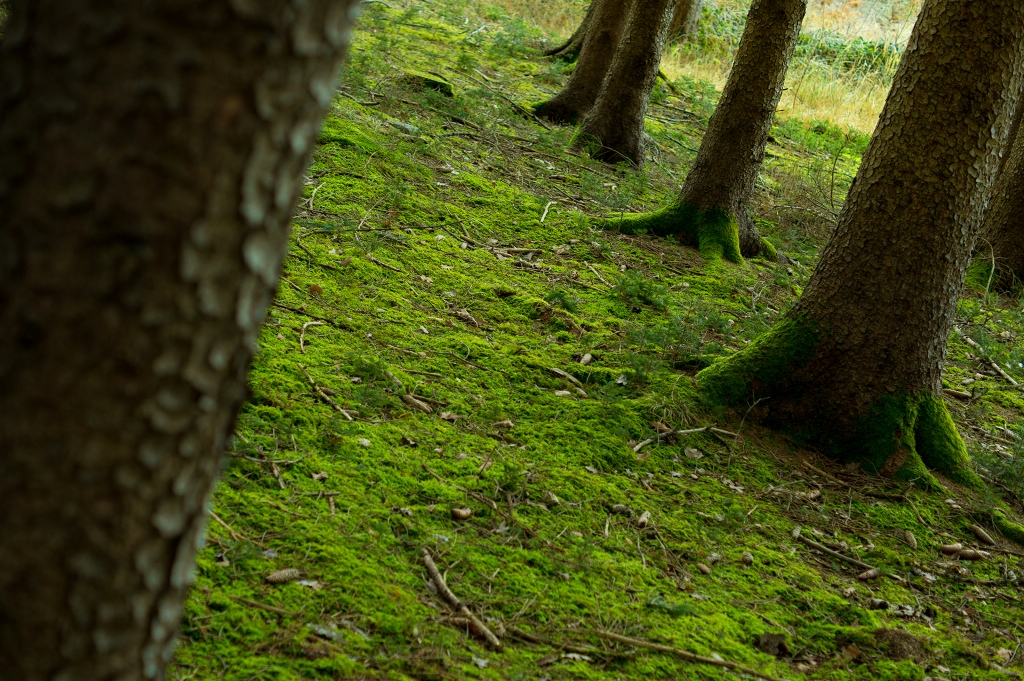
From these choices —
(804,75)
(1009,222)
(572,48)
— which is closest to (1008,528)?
(1009,222)

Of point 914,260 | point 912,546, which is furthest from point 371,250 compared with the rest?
point 912,546

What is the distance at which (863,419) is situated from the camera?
4.84 meters

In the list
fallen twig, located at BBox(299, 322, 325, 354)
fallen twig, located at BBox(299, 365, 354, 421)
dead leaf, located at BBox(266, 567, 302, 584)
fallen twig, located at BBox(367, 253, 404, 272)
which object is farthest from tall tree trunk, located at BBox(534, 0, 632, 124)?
dead leaf, located at BBox(266, 567, 302, 584)

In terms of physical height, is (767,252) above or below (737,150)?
below

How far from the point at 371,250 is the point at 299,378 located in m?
1.92

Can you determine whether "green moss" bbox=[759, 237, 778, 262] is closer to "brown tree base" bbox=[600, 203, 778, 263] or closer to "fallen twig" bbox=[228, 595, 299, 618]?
"brown tree base" bbox=[600, 203, 778, 263]

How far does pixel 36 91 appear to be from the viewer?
1.15 metres

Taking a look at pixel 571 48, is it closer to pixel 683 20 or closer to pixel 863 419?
pixel 683 20

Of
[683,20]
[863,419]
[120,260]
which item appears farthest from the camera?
[683,20]

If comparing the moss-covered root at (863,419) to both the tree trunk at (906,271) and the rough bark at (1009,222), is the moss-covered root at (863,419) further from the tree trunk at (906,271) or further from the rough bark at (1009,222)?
the rough bark at (1009,222)

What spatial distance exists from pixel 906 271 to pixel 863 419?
2.94ft

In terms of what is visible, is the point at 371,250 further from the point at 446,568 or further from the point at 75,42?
the point at 75,42

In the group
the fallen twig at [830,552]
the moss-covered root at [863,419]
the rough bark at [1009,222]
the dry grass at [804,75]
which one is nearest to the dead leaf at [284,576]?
the fallen twig at [830,552]

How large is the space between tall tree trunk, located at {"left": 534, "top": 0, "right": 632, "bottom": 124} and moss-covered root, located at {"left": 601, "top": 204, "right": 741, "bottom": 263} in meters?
3.33
